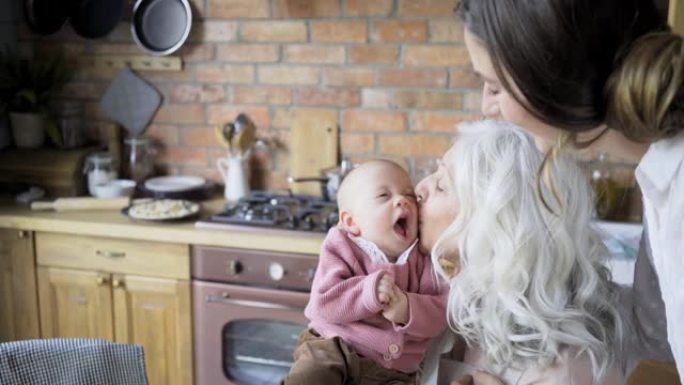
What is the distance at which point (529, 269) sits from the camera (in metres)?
1.22

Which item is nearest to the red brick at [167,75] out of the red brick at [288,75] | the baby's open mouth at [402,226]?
the red brick at [288,75]

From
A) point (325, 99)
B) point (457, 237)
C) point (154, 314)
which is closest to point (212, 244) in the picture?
point (154, 314)

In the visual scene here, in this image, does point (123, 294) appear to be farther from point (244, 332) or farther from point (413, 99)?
point (413, 99)

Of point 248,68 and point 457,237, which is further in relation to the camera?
point 248,68

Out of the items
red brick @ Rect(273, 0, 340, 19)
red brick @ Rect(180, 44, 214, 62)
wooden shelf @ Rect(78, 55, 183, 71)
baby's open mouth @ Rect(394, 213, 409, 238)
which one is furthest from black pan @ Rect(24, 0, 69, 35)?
baby's open mouth @ Rect(394, 213, 409, 238)

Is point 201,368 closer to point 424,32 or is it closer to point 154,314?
point 154,314

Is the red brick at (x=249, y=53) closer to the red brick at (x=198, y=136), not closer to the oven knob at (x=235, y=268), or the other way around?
the red brick at (x=198, y=136)

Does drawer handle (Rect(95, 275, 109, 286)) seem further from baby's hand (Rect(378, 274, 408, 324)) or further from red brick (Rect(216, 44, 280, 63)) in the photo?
baby's hand (Rect(378, 274, 408, 324))

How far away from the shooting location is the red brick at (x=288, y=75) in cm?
296

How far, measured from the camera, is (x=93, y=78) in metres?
3.19

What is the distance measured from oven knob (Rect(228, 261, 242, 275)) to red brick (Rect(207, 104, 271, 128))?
701 mm

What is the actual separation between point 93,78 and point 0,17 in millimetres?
432

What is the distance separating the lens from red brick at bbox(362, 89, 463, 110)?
9.32ft

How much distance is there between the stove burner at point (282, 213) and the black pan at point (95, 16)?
945 mm
